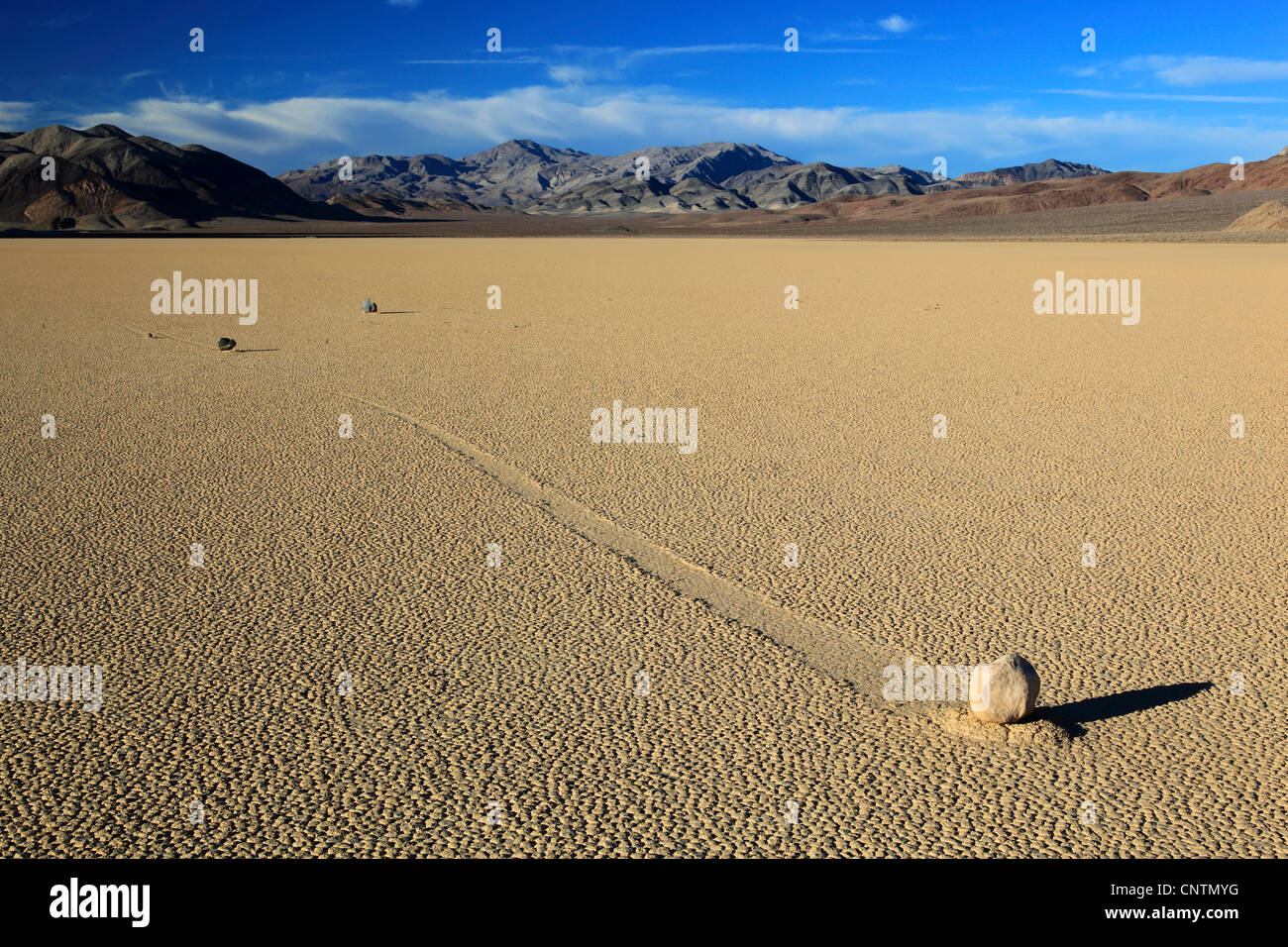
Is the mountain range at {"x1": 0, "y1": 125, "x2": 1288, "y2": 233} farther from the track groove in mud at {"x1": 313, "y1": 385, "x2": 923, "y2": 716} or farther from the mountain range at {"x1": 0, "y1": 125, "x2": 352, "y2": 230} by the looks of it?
the track groove in mud at {"x1": 313, "y1": 385, "x2": 923, "y2": 716}

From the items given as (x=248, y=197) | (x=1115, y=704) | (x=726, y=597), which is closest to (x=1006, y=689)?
(x=1115, y=704)

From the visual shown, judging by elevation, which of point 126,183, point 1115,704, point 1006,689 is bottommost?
point 1115,704

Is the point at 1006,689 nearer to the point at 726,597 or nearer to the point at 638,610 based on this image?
the point at 726,597

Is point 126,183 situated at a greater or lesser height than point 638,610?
greater

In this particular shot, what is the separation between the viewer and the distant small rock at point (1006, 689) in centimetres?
322

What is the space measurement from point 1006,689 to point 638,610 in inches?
61.1

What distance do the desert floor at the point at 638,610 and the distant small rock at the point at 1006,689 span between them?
8cm

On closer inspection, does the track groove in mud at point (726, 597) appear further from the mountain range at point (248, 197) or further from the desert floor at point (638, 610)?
the mountain range at point (248, 197)

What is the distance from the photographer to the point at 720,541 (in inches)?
200

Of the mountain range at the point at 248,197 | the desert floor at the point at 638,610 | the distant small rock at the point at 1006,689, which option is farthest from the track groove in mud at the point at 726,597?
the mountain range at the point at 248,197

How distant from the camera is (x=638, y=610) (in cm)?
425
